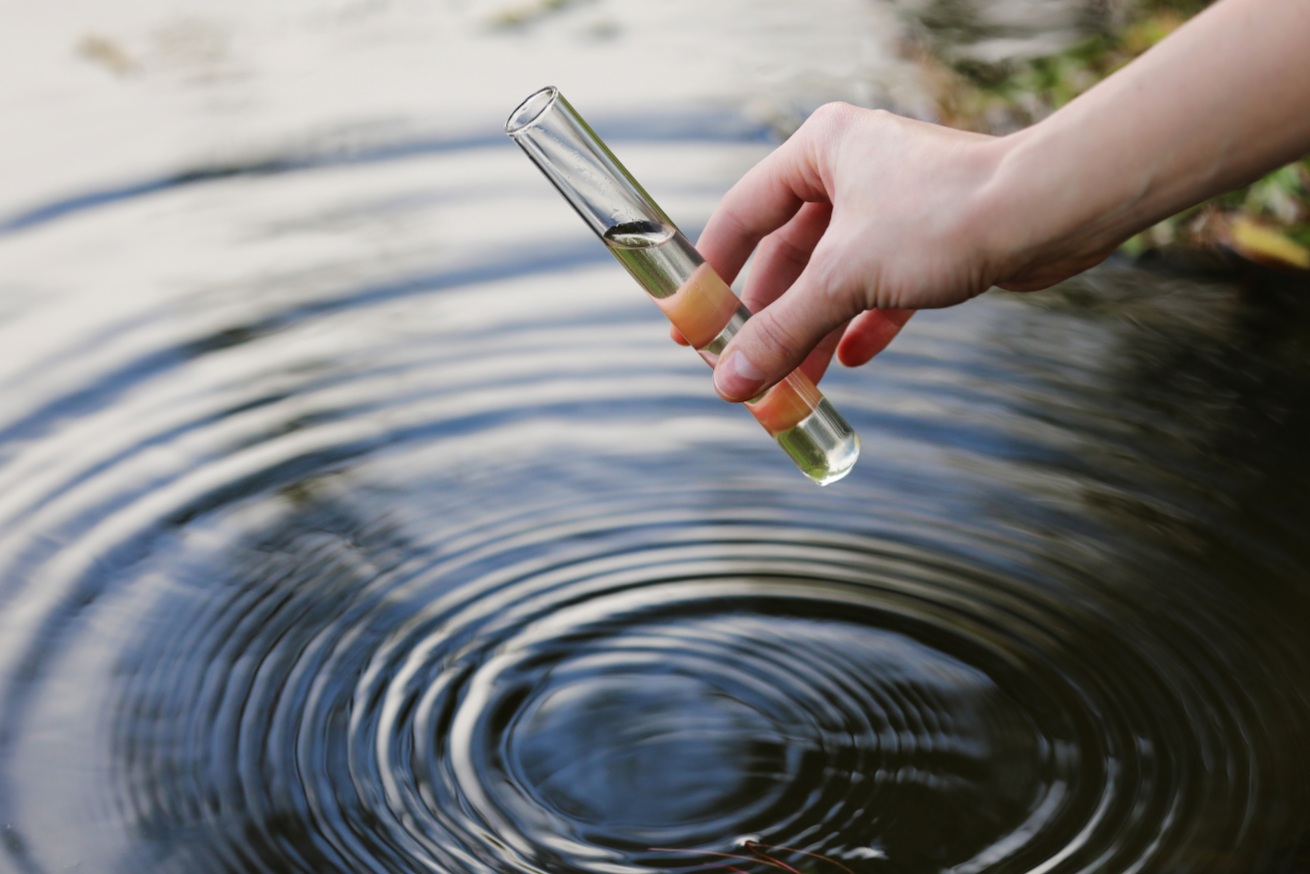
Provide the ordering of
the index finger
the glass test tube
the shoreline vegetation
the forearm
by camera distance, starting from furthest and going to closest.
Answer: the shoreline vegetation, the index finger, the glass test tube, the forearm

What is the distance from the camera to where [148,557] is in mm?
1881

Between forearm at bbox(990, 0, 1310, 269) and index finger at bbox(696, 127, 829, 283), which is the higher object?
index finger at bbox(696, 127, 829, 283)

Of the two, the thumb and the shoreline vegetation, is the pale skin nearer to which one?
the thumb

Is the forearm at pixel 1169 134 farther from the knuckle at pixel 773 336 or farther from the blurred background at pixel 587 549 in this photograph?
the blurred background at pixel 587 549

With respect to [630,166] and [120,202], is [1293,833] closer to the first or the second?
[630,166]

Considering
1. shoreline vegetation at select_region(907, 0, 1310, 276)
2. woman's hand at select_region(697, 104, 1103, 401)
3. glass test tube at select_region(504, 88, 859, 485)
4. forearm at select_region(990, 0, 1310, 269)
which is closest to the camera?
forearm at select_region(990, 0, 1310, 269)

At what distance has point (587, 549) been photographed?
1.89 metres

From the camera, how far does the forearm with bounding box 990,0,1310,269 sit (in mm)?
1111

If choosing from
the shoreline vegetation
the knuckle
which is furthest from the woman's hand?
the shoreline vegetation

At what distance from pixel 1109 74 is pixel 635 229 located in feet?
6.96

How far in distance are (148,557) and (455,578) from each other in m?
0.51

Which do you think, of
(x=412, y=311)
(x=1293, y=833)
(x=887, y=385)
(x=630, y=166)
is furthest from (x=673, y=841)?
(x=630, y=166)

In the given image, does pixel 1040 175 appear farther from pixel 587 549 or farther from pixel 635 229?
pixel 587 549

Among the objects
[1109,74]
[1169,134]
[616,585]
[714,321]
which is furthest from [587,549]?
[1109,74]
